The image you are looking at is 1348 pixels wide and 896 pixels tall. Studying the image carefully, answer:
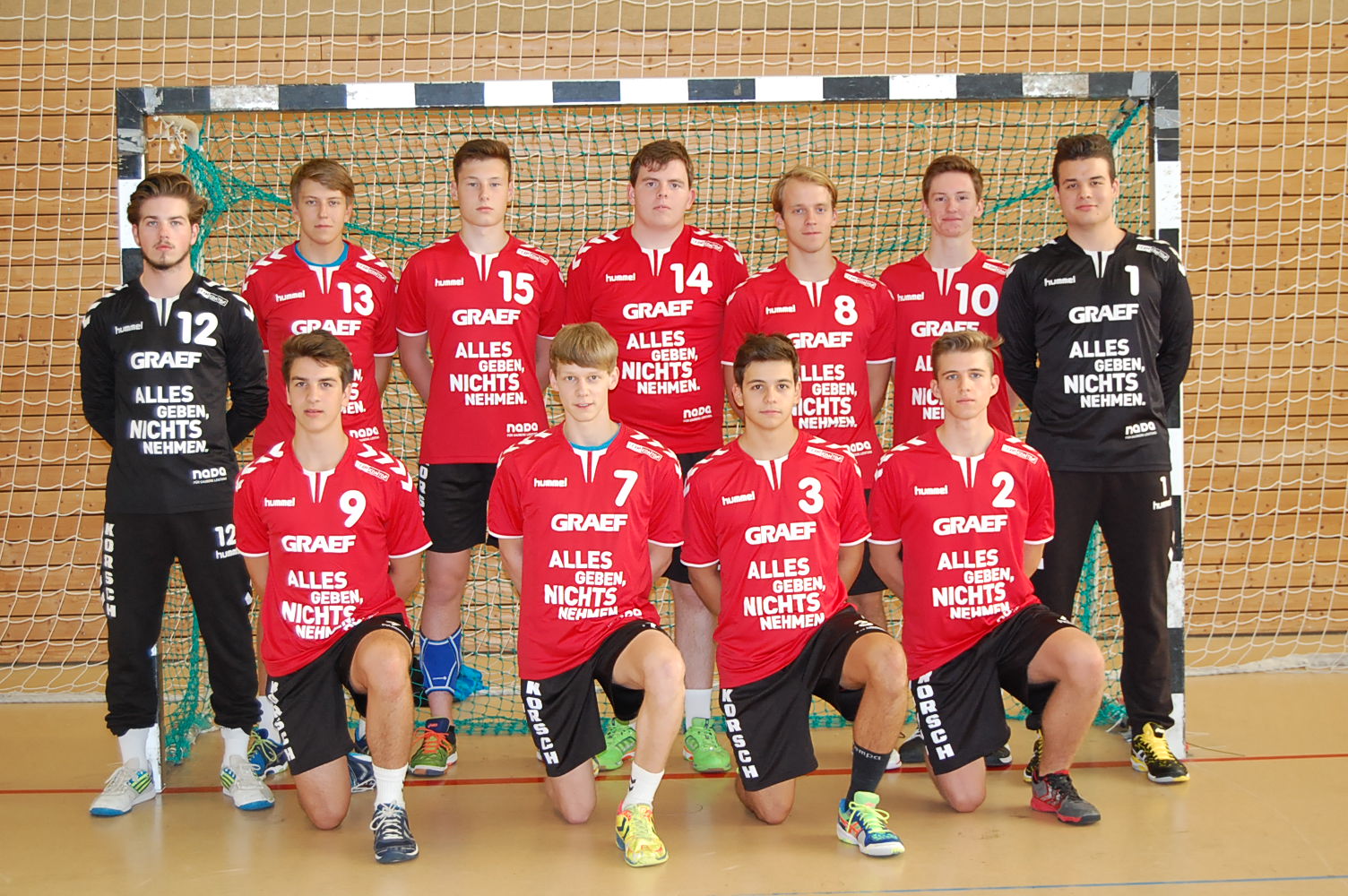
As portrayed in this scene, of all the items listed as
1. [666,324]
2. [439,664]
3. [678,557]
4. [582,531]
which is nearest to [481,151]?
[666,324]

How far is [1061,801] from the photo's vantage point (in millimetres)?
3789

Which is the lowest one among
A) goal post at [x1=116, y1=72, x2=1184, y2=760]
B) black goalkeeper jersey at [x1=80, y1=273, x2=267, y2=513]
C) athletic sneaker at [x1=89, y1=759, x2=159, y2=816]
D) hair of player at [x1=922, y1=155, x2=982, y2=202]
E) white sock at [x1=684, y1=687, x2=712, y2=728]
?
athletic sneaker at [x1=89, y1=759, x2=159, y2=816]

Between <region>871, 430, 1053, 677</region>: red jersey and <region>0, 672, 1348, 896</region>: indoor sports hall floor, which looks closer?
<region>0, 672, 1348, 896</region>: indoor sports hall floor

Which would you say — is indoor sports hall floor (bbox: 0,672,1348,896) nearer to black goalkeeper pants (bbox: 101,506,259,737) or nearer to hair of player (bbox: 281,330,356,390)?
black goalkeeper pants (bbox: 101,506,259,737)

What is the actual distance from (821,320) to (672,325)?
572mm

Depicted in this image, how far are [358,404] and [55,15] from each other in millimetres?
3528

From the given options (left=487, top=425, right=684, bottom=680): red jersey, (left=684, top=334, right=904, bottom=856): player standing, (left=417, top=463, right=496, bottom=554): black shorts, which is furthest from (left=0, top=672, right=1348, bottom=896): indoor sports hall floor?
(left=417, top=463, right=496, bottom=554): black shorts

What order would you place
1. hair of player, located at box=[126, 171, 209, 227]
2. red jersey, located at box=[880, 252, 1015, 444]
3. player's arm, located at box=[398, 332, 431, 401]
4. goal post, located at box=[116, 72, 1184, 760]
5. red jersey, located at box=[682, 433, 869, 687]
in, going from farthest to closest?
goal post, located at box=[116, 72, 1184, 760] → player's arm, located at box=[398, 332, 431, 401] → red jersey, located at box=[880, 252, 1015, 444] → hair of player, located at box=[126, 171, 209, 227] → red jersey, located at box=[682, 433, 869, 687]

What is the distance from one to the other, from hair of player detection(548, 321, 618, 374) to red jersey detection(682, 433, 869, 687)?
52 cm

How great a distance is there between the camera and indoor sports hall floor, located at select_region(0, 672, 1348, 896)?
3373 mm

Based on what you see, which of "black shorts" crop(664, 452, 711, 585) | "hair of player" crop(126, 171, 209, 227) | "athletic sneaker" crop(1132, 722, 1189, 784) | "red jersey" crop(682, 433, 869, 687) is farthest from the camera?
"black shorts" crop(664, 452, 711, 585)

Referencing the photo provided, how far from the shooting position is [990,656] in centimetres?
382

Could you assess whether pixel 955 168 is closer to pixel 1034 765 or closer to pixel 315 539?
pixel 1034 765

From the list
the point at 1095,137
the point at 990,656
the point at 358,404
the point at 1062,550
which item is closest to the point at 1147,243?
the point at 1095,137
